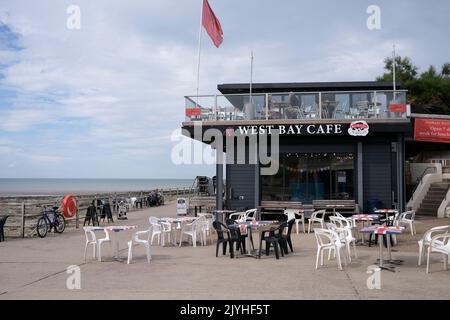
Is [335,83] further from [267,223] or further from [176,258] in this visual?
[176,258]

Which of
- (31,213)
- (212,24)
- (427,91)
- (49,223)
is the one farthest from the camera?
(427,91)

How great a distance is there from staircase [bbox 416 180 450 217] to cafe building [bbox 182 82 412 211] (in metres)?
3.69

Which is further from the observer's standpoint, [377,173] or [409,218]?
[377,173]

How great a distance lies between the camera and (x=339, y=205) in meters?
17.4

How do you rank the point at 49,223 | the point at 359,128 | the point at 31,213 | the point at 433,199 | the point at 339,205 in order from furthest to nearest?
1. the point at 31,213
2. the point at 433,199
3. the point at 339,205
4. the point at 359,128
5. the point at 49,223

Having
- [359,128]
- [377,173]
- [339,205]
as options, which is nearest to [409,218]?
[339,205]

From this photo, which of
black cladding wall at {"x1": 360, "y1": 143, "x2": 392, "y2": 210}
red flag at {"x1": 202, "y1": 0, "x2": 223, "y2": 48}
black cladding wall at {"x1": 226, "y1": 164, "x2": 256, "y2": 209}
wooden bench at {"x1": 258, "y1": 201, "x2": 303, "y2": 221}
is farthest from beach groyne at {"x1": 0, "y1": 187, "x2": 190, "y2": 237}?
black cladding wall at {"x1": 360, "y1": 143, "x2": 392, "y2": 210}

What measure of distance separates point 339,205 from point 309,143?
257 centimetres

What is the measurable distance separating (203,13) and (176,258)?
33.6 feet

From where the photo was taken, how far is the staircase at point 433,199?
2141 cm

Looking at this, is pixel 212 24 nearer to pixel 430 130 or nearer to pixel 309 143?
pixel 309 143

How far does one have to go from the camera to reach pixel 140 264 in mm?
10031
